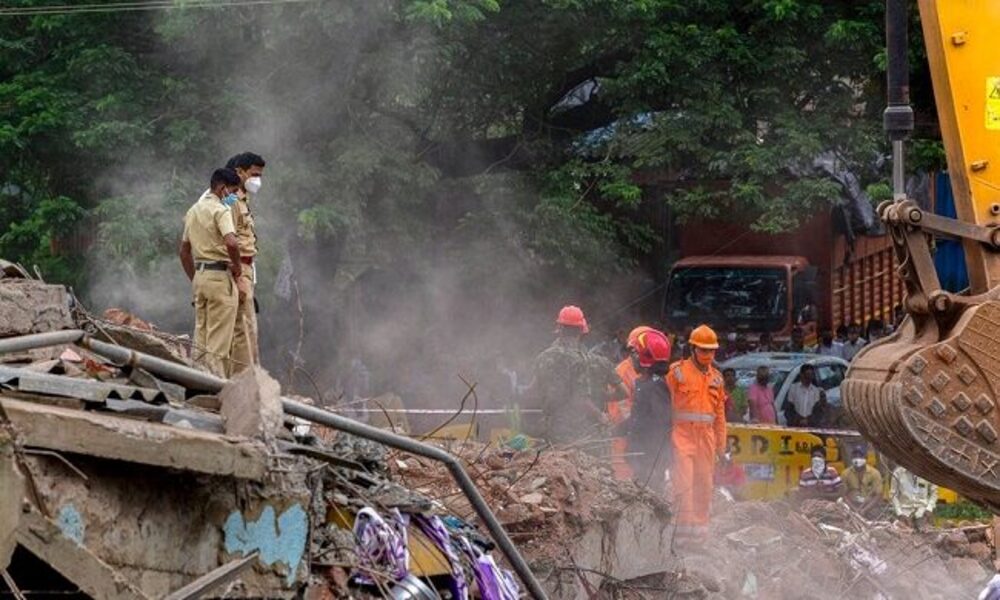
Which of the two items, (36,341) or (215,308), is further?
(215,308)

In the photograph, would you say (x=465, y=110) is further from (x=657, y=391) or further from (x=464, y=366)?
(x=657, y=391)

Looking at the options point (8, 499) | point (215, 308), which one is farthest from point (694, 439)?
point (8, 499)

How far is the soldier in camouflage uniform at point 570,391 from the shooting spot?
12320mm

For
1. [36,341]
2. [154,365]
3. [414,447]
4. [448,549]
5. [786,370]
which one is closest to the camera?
[36,341]

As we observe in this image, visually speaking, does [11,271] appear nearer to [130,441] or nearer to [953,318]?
[130,441]

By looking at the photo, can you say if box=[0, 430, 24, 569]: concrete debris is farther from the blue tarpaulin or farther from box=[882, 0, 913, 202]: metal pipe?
the blue tarpaulin

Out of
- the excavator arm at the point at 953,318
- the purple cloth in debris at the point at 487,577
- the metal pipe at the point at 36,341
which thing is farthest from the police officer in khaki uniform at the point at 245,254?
the metal pipe at the point at 36,341

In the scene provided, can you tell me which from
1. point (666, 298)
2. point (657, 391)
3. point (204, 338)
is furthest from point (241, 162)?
point (666, 298)

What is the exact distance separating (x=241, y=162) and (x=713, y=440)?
4.16 meters

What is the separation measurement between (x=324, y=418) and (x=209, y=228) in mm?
5622

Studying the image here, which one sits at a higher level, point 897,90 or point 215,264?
point 897,90

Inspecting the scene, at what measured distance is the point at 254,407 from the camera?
531 centimetres

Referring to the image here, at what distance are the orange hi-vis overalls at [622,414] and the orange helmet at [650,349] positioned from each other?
0.20 m

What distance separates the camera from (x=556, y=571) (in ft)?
29.7
